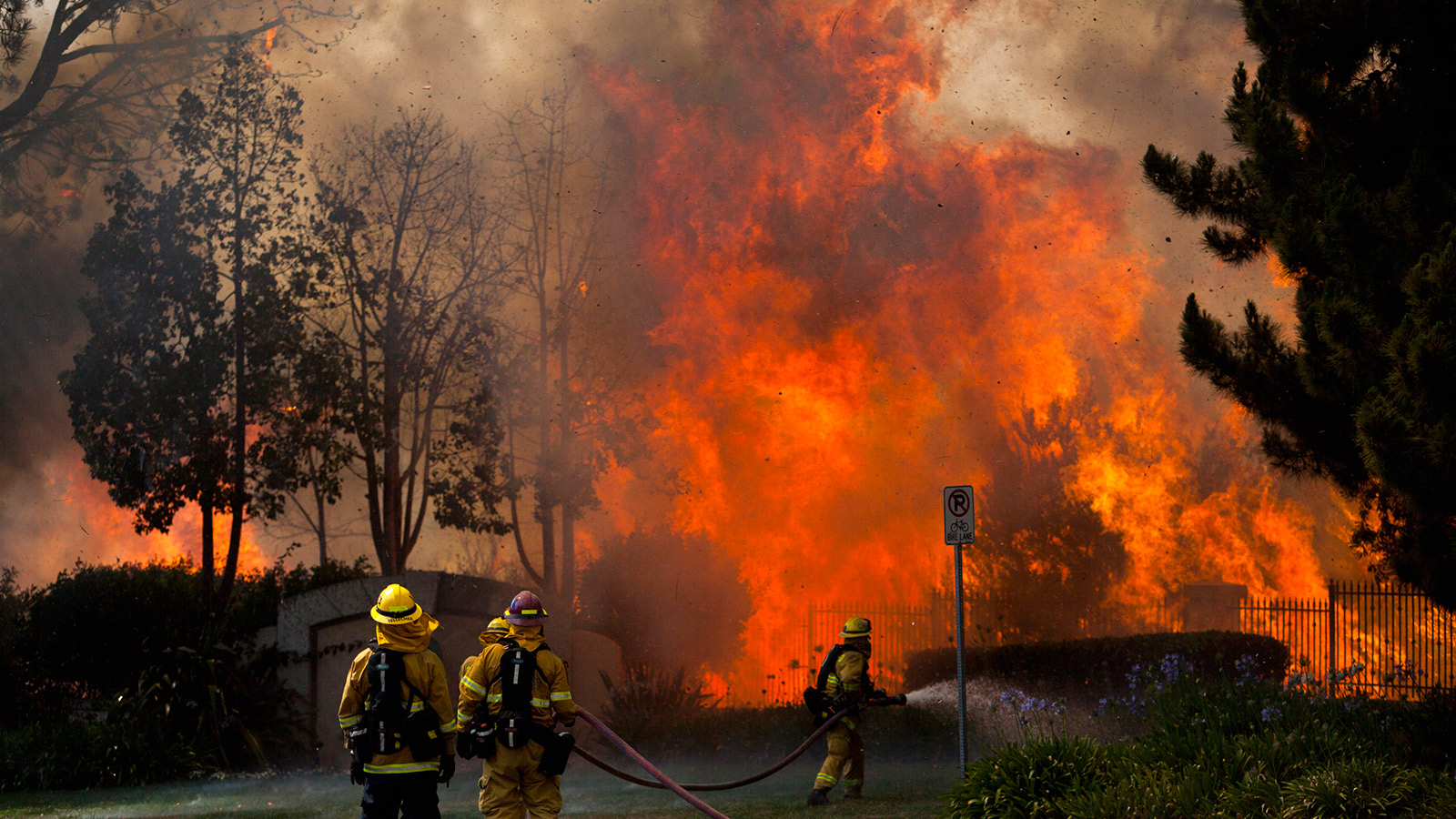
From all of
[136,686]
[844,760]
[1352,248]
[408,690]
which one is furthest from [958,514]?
[136,686]

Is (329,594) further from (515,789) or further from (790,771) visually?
(515,789)

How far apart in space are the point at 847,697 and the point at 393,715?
18.4 feet

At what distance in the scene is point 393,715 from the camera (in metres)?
6.73

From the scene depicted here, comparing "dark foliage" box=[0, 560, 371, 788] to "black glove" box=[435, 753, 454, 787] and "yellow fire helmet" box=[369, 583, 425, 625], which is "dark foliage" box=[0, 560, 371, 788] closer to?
"black glove" box=[435, 753, 454, 787]

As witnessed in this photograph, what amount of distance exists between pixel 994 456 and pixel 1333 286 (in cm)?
1882

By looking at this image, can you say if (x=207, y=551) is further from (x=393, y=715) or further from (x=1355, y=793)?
(x=1355, y=793)

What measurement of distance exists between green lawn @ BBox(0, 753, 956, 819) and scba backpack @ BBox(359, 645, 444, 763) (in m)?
4.55

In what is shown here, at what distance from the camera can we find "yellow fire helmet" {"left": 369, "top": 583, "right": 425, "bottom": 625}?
677 centimetres

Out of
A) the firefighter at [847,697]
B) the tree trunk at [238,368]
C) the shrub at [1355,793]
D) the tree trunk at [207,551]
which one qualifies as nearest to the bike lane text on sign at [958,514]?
the firefighter at [847,697]

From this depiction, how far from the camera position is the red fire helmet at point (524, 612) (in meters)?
7.59

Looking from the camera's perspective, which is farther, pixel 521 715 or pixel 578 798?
pixel 578 798

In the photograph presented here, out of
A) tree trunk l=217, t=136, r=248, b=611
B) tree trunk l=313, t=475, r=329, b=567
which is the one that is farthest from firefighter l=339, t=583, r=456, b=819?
tree trunk l=313, t=475, r=329, b=567

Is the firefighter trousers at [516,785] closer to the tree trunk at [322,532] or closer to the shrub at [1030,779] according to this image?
the shrub at [1030,779]

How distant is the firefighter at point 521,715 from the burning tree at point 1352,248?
250 inches
